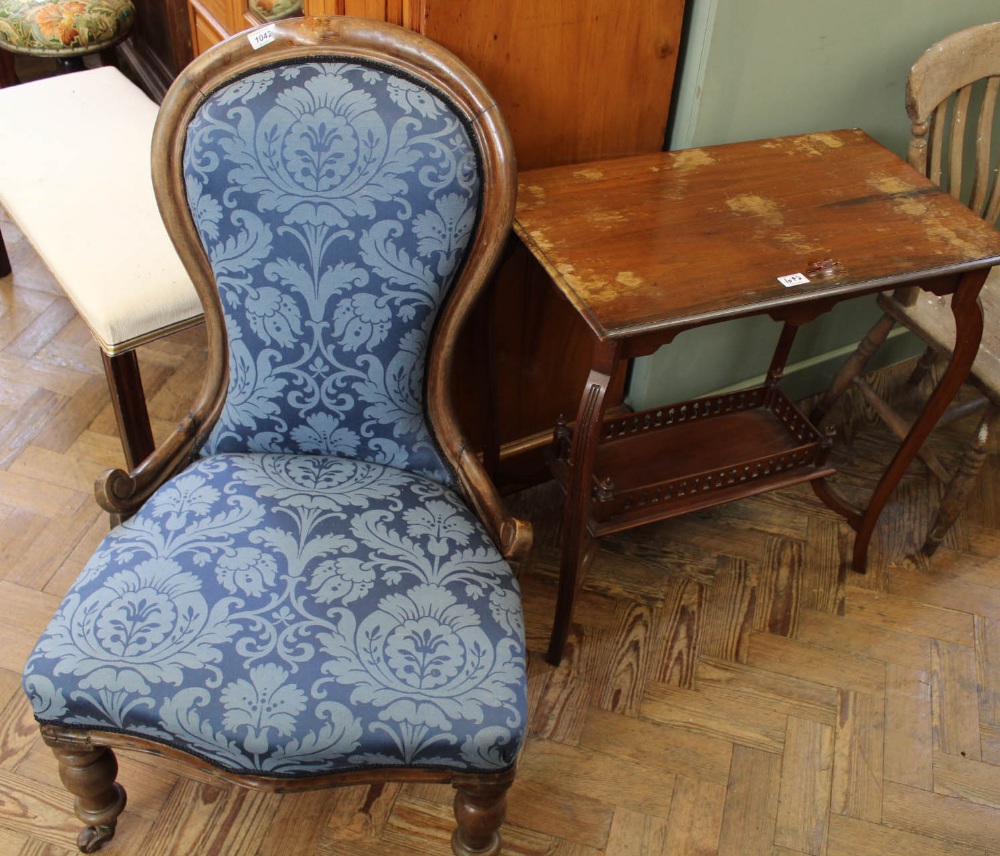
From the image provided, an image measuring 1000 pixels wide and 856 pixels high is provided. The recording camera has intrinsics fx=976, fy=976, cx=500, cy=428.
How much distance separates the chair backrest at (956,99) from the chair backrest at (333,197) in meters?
0.73

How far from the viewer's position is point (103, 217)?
4.66ft

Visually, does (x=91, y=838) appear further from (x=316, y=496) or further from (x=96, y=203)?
(x=96, y=203)

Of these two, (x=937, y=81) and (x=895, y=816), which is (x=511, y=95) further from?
(x=895, y=816)

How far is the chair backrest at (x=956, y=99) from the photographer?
4.74ft

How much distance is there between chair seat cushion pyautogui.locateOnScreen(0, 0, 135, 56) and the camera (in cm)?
205

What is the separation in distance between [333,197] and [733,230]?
513 mm

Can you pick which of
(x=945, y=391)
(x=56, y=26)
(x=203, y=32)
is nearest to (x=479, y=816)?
(x=945, y=391)

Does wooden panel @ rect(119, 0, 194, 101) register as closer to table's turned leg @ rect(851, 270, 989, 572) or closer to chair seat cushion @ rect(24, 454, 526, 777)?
chair seat cushion @ rect(24, 454, 526, 777)

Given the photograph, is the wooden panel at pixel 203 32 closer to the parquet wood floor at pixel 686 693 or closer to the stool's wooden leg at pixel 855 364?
the parquet wood floor at pixel 686 693

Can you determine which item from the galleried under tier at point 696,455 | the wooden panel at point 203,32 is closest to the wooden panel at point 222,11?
the wooden panel at point 203,32

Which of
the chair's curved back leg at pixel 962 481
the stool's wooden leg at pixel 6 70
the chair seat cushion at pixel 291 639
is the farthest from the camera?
the stool's wooden leg at pixel 6 70

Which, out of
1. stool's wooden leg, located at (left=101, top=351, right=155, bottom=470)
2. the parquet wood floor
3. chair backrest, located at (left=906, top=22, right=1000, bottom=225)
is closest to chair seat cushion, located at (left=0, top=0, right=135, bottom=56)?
the parquet wood floor

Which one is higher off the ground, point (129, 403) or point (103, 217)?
point (103, 217)

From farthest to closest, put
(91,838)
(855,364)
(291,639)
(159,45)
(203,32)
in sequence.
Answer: (159,45) < (203,32) < (855,364) < (91,838) < (291,639)
